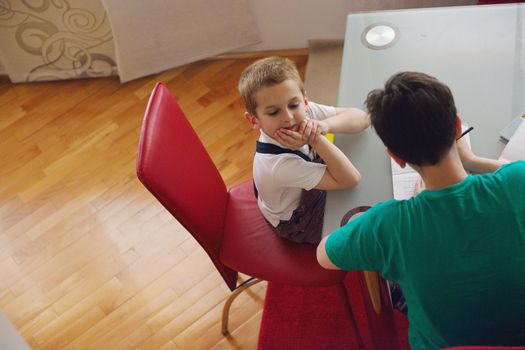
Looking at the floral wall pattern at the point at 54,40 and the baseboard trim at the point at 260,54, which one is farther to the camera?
the baseboard trim at the point at 260,54

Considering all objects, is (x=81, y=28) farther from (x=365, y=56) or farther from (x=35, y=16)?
(x=365, y=56)

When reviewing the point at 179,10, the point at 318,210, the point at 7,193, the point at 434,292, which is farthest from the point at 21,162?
the point at 434,292

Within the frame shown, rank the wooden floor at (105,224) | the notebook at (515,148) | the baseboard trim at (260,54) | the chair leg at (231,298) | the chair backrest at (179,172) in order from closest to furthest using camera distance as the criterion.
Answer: the notebook at (515,148) → the chair backrest at (179,172) → the chair leg at (231,298) → the wooden floor at (105,224) → the baseboard trim at (260,54)

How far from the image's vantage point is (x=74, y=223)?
7.64 feet

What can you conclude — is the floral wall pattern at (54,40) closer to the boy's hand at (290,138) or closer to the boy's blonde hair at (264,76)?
the boy's blonde hair at (264,76)

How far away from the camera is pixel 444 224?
0.92 m

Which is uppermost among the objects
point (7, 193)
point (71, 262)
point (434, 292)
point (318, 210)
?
point (434, 292)

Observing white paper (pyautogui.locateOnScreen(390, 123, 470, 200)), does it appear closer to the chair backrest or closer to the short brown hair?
the short brown hair

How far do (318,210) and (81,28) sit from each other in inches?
65.6

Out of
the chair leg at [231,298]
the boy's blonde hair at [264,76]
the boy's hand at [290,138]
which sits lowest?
the chair leg at [231,298]

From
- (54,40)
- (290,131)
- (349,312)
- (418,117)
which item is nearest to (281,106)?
(290,131)

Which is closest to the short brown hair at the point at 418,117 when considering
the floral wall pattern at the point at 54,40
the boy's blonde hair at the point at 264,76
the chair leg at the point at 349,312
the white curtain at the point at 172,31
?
the boy's blonde hair at the point at 264,76

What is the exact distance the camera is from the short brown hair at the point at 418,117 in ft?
3.03

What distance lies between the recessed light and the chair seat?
56 centimetres
